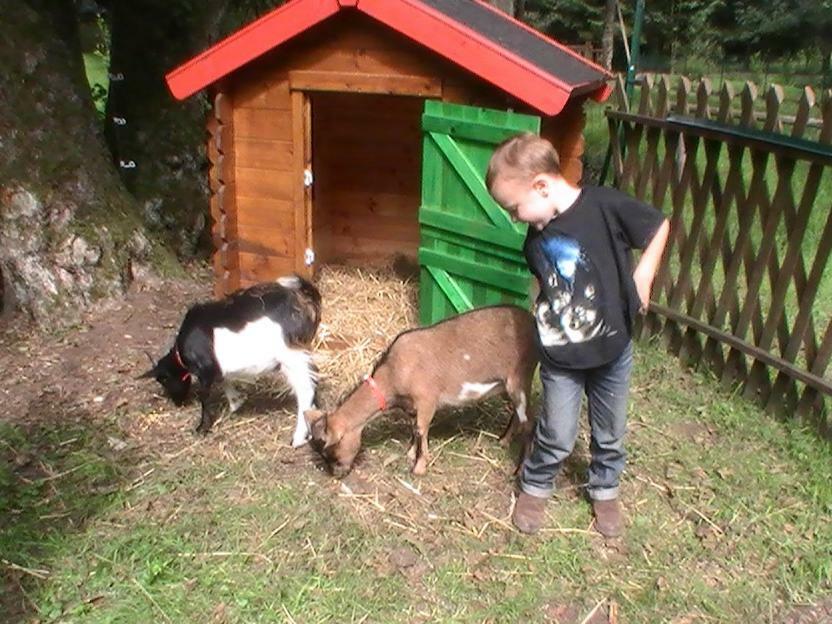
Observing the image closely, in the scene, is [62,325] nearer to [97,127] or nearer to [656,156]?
[97,127]

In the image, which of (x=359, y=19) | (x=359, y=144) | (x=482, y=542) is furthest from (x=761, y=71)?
(x=482, y=542)

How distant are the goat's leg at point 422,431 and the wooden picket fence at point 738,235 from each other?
237 centimetres

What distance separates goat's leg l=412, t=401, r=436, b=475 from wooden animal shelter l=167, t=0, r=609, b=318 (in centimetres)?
110

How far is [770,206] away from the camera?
17.7 ft

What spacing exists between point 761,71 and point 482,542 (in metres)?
26.7

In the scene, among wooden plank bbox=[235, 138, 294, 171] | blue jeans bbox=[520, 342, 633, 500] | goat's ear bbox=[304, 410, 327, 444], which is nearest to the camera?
blue jeans bbox=[520, 342, 633, 500]

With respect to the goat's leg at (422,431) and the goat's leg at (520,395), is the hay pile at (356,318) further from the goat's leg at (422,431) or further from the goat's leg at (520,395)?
the goat's leg at (520,395)

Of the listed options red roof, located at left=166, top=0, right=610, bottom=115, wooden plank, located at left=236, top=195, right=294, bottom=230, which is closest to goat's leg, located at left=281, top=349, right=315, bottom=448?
wooden plank, located at left=236, top=195, right=294, bottom=230

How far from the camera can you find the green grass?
148 inches

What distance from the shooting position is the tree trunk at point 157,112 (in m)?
7.79

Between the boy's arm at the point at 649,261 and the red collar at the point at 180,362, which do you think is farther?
the red collar at the point at 180,362

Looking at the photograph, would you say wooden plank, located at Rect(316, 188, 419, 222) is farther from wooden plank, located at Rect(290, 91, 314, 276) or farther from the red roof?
the red roof

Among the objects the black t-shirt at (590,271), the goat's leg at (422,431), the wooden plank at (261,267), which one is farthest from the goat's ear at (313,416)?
the wooden plank at (261,267)

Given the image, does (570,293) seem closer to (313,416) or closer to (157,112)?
(313,416)
